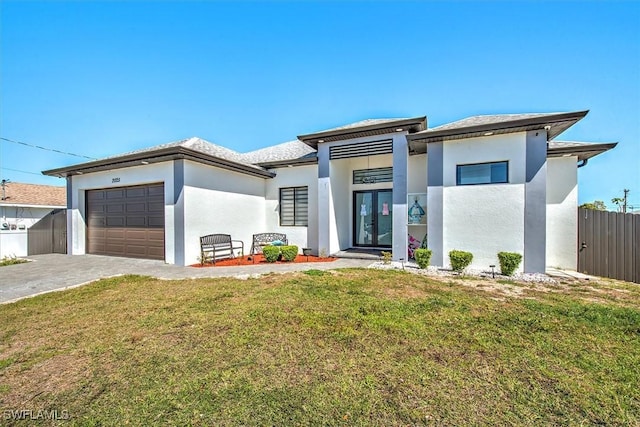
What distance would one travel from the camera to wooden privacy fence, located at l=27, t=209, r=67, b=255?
1156cm

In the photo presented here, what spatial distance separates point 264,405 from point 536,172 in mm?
8369

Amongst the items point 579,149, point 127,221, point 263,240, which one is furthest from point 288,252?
point 579,149

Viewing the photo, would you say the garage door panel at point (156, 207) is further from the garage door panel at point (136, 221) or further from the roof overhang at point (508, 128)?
the roof overhang at point (508, 128)

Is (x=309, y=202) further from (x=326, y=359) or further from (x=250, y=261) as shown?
(x=326, y=359)

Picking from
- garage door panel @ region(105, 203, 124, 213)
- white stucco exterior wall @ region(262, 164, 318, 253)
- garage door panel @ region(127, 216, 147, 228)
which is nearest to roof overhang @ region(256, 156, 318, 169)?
white stucco exterior wall @ region(262, 164, 318, 253)

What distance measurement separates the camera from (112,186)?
10289 millimetres

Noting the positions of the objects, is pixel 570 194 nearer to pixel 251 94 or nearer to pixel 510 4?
pixel 510 4

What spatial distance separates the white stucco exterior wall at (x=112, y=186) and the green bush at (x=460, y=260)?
875cm

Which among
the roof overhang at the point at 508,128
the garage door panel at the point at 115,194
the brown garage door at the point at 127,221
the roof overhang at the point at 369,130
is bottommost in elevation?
the brown garage door at the point at 127,221

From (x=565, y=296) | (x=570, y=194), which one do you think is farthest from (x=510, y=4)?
(x=565, y=296)

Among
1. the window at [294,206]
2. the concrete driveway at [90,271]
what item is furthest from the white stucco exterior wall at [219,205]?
the concrete driveway at [90,271]

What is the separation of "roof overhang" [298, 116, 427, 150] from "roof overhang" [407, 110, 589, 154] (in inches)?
14.2

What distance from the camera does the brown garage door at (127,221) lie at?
9.34 metres

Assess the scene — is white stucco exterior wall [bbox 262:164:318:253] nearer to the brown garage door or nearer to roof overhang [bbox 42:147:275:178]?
roof overhang [bbox 42:147:275:178]
